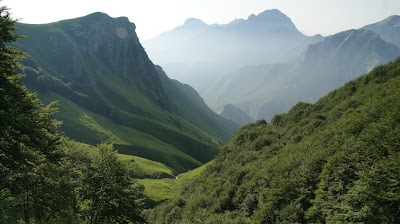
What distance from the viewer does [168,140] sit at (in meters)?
200

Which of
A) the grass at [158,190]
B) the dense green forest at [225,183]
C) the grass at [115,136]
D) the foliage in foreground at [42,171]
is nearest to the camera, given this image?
the foliage in foreground at [42,171]

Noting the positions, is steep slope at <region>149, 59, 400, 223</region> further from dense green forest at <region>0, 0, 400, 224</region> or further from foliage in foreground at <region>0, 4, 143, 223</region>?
foliage in foreground at <region>0, 4, 143, 223</region>

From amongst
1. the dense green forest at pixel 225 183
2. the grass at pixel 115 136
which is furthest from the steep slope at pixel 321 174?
the grass at pixel 115 136

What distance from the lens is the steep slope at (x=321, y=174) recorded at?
31.6 meters

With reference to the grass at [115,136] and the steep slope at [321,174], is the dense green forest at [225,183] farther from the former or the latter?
the grass at [115,136]

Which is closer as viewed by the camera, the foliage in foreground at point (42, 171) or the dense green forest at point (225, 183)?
the foliage in foreground at point (42, 171)

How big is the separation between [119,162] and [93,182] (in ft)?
14.2

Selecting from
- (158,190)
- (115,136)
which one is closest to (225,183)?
(158,190)

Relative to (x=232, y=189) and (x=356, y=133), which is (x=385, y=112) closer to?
(x=356, y=133)

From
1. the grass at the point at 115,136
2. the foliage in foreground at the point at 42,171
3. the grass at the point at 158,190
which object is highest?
the foliage in foreground at the point at 42,171

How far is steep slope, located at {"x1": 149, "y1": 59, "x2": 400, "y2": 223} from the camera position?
3160 centimetres

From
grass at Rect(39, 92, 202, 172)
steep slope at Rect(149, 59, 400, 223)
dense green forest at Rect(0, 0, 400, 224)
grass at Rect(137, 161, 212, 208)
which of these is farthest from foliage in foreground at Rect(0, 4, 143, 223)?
grass at Rect(39, 92, 202, 172)

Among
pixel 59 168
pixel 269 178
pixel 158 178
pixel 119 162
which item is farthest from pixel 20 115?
pixel 158 178

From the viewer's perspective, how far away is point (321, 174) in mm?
41094
